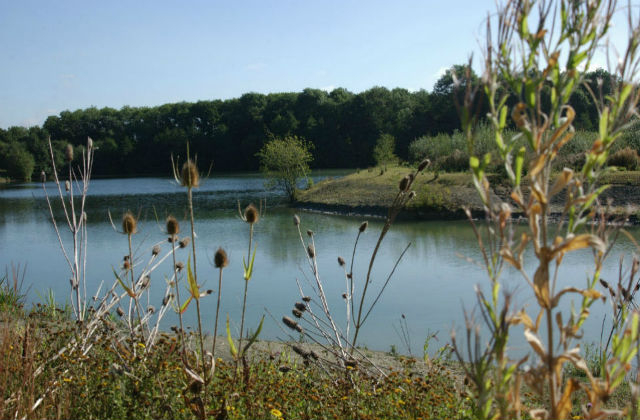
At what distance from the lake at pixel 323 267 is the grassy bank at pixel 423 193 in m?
0.80

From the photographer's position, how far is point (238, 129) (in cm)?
5769

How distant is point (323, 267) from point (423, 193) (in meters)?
7.24

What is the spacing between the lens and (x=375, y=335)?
539cm

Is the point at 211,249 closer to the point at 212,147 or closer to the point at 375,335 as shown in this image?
the point at 375,335

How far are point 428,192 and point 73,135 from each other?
5406 centimetres

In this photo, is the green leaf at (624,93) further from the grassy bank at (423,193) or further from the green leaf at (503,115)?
the grassy bank at (423,193)

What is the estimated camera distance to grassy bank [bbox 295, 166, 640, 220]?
44.9 feet

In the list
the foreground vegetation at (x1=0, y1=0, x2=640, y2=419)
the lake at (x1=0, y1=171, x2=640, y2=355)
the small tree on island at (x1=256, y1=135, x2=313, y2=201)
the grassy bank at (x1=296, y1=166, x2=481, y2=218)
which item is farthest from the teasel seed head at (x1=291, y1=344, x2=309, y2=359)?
the small tree on island at (x1=256, y1=135, x2=313, y2=201)

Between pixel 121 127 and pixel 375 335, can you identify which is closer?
pixel 375 335

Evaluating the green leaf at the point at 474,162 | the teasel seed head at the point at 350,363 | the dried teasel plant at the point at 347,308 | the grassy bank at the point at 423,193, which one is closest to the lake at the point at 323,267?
the dried teasel plant at the point at 347,308

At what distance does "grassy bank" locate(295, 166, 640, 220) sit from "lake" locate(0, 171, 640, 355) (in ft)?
2.62

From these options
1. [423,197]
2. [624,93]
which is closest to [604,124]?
[624,93]

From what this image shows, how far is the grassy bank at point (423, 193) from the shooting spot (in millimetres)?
13672

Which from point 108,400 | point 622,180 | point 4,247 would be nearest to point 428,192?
point 622,180
